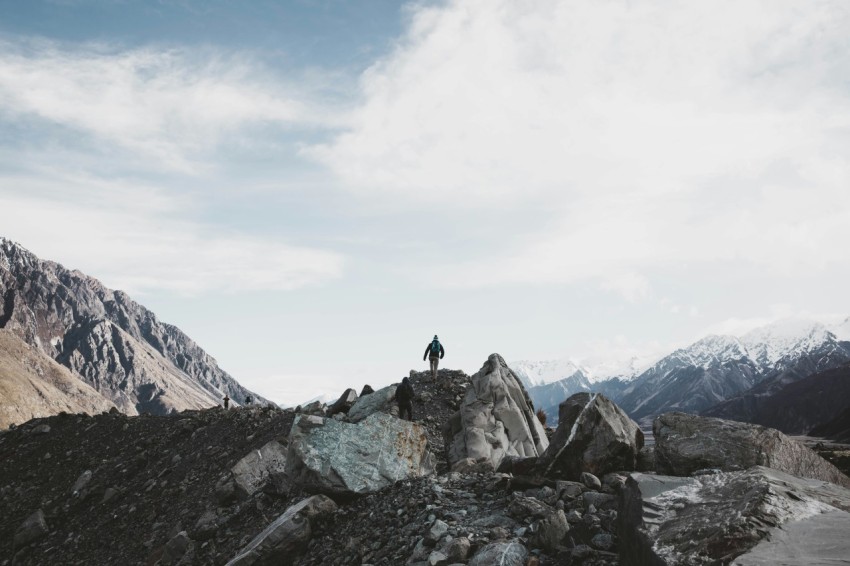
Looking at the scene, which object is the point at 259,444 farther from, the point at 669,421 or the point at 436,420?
the point at 669,421

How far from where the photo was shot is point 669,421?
12625 mm

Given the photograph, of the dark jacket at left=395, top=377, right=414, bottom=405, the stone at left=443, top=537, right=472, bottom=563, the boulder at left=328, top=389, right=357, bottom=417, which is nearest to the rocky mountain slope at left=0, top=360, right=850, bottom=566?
the stone at left=443, top=537, right=472, bottom=563

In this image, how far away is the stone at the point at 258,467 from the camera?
2078 cm

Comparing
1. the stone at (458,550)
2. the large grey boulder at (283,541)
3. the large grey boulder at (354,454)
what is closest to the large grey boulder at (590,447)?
the large grey boulder at (354,454)

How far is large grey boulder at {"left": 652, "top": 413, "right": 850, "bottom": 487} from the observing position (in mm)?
10781

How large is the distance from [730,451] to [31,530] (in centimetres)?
3250

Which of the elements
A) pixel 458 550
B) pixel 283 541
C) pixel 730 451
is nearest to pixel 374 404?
pixel 283 541

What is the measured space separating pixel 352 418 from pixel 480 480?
15637 millimetres

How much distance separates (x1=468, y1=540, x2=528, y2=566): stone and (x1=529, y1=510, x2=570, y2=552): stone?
12.9 inches

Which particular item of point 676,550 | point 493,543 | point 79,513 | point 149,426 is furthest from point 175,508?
point 676,550

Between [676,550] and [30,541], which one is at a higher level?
[676,550]

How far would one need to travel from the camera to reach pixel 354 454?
50.1 feet

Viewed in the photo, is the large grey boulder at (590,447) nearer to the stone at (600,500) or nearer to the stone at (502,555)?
the stone at (600,500)

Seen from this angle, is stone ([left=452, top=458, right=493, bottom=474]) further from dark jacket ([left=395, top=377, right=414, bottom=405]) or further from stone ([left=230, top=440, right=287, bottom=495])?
dark jacket ([left=395, top=377, right=414, bottom=405])
